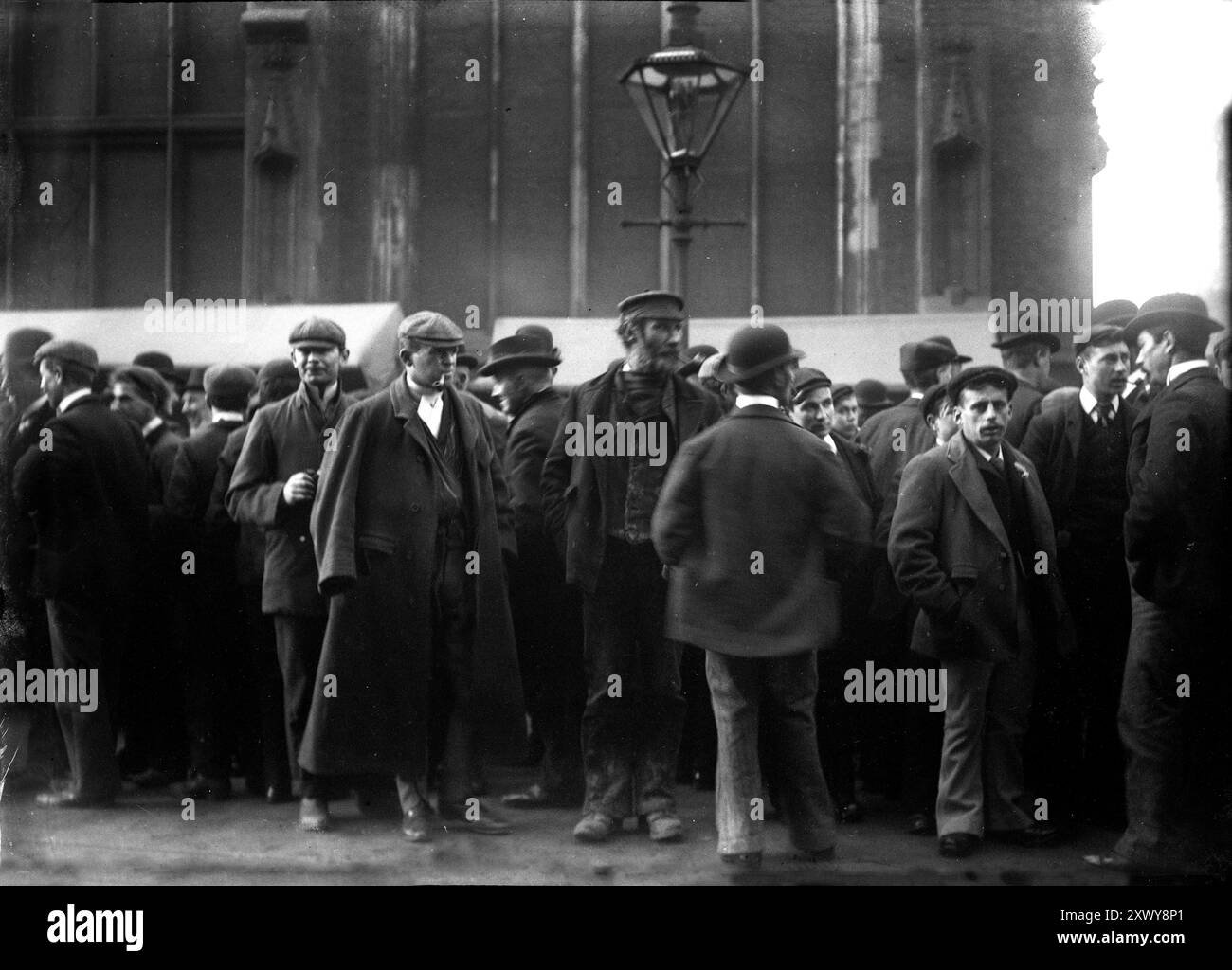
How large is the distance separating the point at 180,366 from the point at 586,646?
4.57m

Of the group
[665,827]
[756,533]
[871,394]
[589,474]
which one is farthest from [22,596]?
[871,394]

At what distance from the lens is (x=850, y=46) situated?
9.69 meters

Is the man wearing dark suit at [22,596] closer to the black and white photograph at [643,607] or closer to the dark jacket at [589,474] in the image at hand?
the black and white photograph at [643,607]

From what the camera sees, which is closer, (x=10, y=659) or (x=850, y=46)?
(x=10, y=659)

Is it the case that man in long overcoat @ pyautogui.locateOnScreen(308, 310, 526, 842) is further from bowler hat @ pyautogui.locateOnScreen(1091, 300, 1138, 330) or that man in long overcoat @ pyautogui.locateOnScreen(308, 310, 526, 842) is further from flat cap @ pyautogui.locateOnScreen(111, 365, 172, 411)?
bowler hat @ pyautogui.locateOnScreen(1091, 300, 1138, 330)

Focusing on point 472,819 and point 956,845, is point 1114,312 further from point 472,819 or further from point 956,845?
point 472,819

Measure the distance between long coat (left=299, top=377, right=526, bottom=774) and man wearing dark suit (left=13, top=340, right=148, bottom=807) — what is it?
121cm

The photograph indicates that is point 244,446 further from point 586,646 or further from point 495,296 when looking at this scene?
point 495,296

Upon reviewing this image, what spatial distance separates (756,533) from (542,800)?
2058mm

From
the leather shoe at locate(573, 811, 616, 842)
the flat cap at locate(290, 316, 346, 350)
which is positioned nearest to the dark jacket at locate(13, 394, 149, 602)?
the flat cap at locate(290, 316, 346, 350)

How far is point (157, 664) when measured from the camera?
23.5ft

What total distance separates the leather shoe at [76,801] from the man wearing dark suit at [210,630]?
413mm

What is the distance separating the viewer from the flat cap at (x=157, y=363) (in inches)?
330
